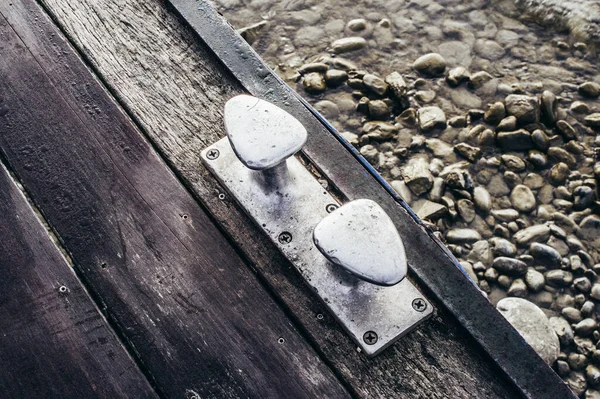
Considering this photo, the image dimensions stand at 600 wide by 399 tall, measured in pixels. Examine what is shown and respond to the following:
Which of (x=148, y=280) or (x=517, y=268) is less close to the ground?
(x=148, y=280)

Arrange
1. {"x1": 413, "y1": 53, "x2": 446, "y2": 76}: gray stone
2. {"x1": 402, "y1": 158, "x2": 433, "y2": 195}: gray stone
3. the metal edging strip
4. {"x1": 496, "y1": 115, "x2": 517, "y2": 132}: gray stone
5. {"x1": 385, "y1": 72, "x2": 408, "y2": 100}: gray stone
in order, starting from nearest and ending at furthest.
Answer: the metal edging strip
{"x1": 402, "y1": 158, "x2": 433, "y2": 195}: gray stone
{"x1": 496, "y1": 115, "x2": 517, "y2": 132}: gray stone
{"x1": 385, "y1": 72, "x2": 408, "y2": 100}: gray stone
{"x1": 413, "y1": 53, "x2": 446, "y2": 76}: gray stone

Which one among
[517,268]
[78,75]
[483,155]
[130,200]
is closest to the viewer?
[130,200]

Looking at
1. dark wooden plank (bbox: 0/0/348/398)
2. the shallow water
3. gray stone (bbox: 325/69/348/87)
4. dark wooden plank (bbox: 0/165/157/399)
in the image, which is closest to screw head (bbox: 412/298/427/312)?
dark wooden plank (bbox: 0/0/348/398)

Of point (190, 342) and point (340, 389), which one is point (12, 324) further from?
point (340, 389)

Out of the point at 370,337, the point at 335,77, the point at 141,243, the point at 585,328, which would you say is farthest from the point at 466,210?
the point at 141,243

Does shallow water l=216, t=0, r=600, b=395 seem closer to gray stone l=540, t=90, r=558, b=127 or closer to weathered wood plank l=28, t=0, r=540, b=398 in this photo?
gray stone l=540, t=90, r=558, b=127

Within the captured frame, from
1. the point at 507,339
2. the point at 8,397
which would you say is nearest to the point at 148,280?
the point at 8,397

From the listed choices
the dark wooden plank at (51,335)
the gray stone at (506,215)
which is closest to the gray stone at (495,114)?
the gray stone at (506,215)
